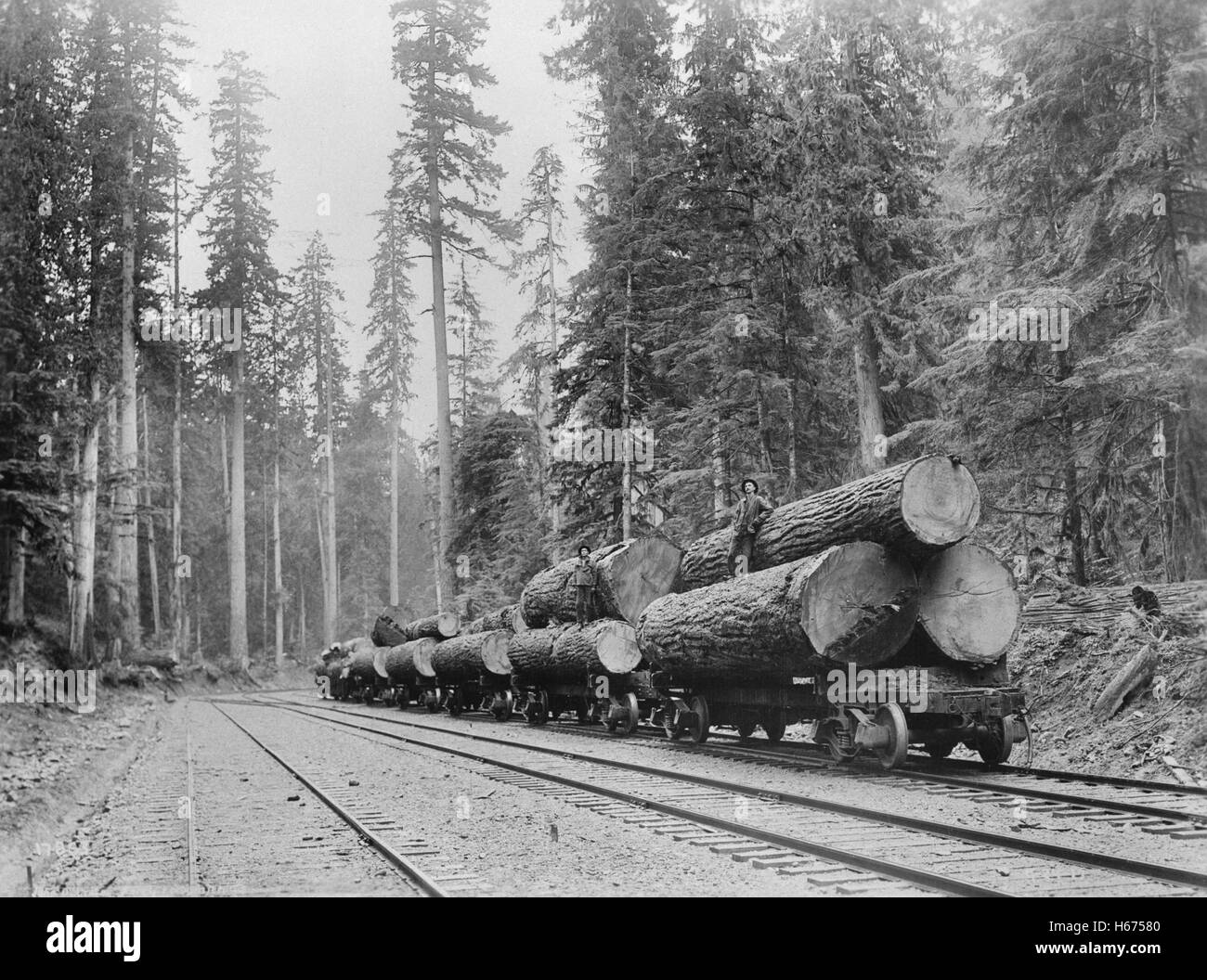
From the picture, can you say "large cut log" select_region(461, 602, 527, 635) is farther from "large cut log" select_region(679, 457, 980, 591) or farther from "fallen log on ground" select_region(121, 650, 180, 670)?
"fallen log on ground" select_region(121, 650, 180, 670)

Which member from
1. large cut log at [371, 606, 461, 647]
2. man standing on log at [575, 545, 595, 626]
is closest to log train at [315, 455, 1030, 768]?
man standing on log at [575, 545, 595, 626]

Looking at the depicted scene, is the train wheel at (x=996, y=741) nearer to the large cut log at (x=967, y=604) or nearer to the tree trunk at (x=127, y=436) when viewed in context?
the large cut log at (x=967, y=604)

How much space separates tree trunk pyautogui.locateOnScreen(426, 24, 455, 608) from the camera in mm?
30625

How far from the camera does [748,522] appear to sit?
11305 millimetres

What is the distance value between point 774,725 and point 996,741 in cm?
346

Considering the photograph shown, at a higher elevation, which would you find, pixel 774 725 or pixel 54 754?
pixel 774 725

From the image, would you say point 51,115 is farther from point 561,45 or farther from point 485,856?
point 485,856

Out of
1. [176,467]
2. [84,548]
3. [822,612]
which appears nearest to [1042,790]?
[822,612]

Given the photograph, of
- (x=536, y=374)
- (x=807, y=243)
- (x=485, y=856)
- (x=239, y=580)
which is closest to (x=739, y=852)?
(x=485, y=856)

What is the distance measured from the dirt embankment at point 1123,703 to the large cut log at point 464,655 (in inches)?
433

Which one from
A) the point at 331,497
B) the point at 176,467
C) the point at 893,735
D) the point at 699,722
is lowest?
the point at 699,722

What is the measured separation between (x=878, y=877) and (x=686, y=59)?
1912 cm

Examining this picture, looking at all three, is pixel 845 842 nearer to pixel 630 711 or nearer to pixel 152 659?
pixel 630 711

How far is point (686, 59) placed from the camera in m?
20.5
